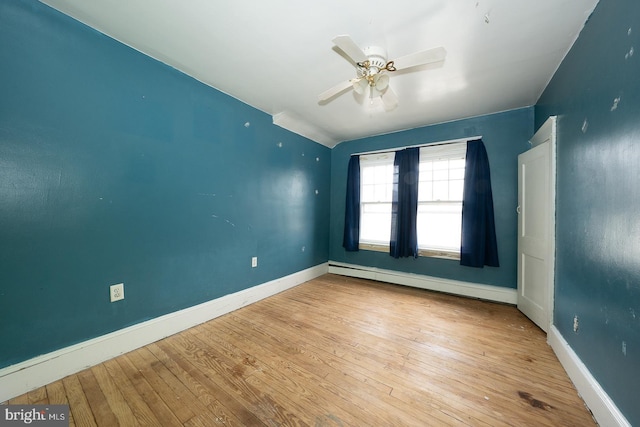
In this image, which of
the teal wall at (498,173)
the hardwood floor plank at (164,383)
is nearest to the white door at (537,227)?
the teal wall at (498,173)

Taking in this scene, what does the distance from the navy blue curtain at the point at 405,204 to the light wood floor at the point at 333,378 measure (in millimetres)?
1206

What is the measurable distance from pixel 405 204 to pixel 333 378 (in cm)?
262

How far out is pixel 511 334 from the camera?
2.15m

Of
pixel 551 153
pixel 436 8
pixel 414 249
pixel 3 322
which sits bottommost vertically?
pixel 3 322

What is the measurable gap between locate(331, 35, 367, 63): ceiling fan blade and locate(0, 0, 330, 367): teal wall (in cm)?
166

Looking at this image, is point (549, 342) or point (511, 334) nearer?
point (549, 342)

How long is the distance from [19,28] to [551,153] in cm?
404

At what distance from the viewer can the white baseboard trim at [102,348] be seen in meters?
1.36

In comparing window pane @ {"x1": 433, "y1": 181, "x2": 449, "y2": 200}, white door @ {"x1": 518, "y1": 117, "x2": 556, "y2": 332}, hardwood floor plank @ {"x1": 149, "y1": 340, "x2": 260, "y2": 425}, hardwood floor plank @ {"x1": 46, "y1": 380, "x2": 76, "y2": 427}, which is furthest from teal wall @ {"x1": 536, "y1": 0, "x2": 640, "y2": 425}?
hardwood floor plank @ {"x1": 46, "y1": 380, "x2": 76, "y2": 427}

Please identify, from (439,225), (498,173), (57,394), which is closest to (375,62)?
(498,173)

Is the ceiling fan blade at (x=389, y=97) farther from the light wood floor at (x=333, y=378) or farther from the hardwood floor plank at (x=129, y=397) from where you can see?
the hardwood floor plank at (x=129, y=397)

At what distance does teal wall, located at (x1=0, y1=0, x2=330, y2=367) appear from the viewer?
138 centimetres

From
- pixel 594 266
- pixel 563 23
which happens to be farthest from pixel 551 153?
pixel 594 266

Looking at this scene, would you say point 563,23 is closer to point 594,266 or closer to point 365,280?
point 594,266
